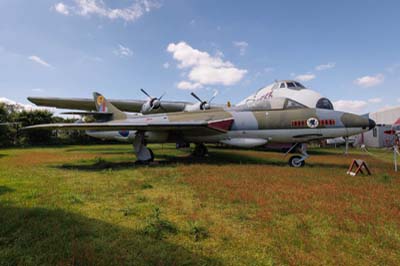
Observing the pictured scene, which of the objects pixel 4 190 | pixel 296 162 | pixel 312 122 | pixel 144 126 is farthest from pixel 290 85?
pixel 4 190

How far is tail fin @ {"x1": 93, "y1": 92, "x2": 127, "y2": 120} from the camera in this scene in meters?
12.4

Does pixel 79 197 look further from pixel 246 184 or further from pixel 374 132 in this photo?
pixel 374 132

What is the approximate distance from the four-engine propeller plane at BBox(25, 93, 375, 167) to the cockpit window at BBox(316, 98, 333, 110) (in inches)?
116

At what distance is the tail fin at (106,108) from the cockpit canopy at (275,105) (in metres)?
7.12

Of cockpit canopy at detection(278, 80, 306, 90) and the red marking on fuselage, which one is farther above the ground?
cockpit canopy at detection(278, 80, 306, 90)

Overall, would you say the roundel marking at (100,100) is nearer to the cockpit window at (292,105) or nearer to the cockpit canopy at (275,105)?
the cockpit canopy at (275,105)

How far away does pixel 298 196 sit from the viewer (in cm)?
417

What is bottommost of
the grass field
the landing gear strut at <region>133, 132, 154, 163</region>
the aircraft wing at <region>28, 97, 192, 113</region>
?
the grass field

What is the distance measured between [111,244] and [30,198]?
2655 millimetres

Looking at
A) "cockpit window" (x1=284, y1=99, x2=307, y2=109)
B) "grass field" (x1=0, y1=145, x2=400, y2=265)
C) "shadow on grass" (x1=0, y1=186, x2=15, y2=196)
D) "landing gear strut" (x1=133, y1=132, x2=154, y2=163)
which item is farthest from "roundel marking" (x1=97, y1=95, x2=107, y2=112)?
"cockpit window" (x1=284, y1=99, x2=307, y2=109)

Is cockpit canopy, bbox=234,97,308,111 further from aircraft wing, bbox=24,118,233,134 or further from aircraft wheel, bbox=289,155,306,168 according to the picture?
aircraft wheel, bbox=289,155,306,168

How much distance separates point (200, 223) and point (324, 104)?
10022mm

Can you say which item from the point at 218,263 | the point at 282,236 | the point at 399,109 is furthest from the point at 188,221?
the point at 399,109

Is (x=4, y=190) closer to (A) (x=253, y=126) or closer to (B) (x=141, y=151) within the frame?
(B) (x=141, y=151)
